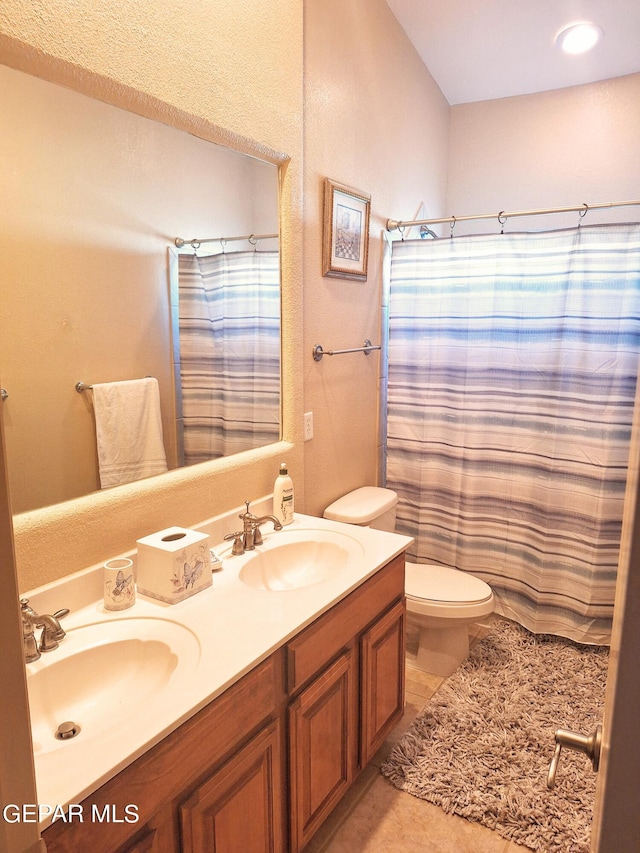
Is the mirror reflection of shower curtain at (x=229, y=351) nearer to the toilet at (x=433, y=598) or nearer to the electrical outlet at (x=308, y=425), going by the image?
the electrical outlet at (x=308, y=425)

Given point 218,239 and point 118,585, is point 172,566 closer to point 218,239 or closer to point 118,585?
point 118,585

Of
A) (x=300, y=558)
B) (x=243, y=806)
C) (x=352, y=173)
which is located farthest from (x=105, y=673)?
(x=352, y=173)

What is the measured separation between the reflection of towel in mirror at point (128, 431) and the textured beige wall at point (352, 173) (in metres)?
0.74

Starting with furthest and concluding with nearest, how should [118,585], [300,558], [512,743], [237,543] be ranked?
[512,743], [300,558], [237,543], [118,585]

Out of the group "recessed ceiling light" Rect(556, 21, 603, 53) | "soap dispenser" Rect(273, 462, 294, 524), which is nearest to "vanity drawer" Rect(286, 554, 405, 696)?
"soap dispenser" Rect(273, 462, 294, 524)

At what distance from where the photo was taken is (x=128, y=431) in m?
1.48

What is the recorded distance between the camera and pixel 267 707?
1.25m

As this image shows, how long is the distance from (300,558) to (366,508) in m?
0.63

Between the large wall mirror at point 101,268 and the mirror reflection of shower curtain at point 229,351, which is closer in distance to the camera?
the large wall mirror at point 101,268

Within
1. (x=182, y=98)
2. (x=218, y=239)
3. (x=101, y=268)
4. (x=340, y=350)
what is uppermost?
(x=182, y=98)

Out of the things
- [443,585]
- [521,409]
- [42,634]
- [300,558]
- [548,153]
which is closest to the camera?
[42,634]

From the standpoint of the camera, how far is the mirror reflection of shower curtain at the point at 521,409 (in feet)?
7.92

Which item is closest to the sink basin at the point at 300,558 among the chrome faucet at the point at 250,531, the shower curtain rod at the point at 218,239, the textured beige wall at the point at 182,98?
the chrome faucet at the point at 250,531

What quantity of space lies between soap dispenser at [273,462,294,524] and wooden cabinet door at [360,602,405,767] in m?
0.46
